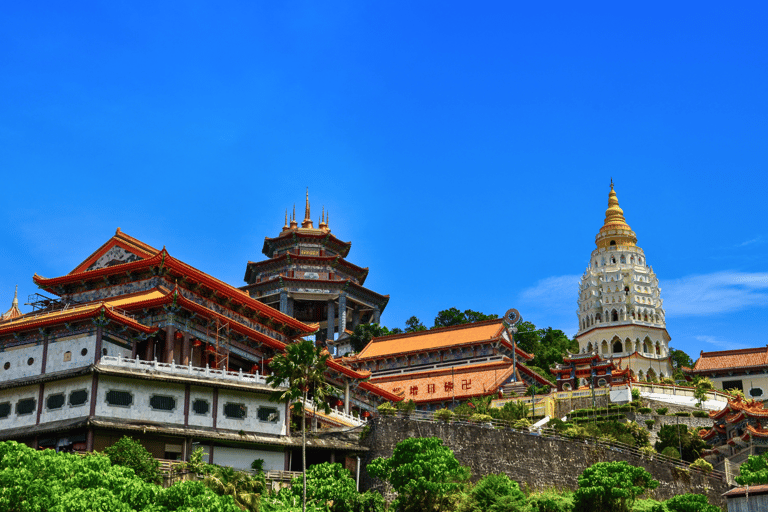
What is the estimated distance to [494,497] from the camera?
53594mm

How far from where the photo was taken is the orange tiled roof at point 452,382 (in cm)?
8975

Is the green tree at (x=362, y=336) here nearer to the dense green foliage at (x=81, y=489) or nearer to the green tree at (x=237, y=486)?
the green tree at (x=237, y=486)

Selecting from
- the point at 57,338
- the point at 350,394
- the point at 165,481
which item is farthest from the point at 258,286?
the point at 165,481

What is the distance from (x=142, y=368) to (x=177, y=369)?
243 centimetres

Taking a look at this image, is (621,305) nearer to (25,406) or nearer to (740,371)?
(740,371)

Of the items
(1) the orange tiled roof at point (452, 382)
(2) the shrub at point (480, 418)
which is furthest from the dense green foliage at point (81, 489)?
(1) the orange tiled roof at point (452, 382)

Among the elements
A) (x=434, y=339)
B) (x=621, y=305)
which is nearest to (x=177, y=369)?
(x=434, y=339)

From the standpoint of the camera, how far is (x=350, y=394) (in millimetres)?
79688

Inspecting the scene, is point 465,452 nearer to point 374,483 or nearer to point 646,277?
point 374,483

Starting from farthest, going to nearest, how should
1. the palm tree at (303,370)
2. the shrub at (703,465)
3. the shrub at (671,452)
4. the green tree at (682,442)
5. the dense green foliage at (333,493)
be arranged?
1. the green tree at (682,442)
2. the shrub at (671,452)
3. the shrub at (703,465)
4. the dense green foliage at (333,493)
5. the palm tree at (303,370)

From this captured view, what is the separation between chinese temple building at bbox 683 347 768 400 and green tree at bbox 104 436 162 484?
2590 inches

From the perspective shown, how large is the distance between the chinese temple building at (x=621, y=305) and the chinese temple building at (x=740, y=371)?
457 inches

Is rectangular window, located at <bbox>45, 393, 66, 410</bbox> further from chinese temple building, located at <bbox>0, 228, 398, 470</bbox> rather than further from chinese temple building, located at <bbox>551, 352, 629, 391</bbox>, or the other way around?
chinese temple building, located at <bbox>551, 352, 629, 391</bbox>

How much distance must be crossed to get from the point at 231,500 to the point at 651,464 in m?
→ 30.8
